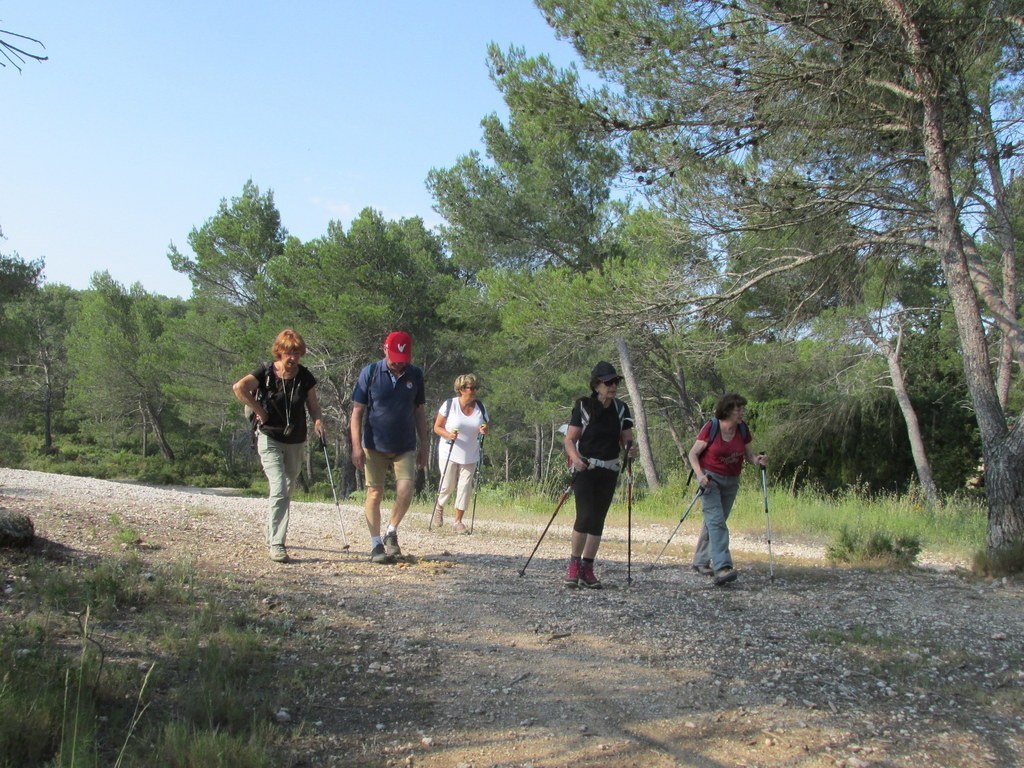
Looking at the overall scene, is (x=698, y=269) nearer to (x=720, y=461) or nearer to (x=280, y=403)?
(x=720, y=461)

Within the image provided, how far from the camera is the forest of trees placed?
8273 mm

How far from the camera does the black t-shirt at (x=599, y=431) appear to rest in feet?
20.1

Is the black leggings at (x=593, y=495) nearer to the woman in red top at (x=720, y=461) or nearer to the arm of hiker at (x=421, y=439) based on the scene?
the woman in red top at (x=720, y=461)

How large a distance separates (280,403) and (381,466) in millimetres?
965

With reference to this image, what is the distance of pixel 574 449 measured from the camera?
242 inches

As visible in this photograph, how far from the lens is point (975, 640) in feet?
16.9

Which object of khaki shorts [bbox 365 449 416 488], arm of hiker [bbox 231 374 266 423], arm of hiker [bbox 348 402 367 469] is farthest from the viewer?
khaki shorts [bbox 365 449 416 488]

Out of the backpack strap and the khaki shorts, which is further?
the khaki shorts

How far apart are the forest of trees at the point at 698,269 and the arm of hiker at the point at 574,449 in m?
3.98

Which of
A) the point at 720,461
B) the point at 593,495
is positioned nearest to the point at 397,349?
the point at 593,495

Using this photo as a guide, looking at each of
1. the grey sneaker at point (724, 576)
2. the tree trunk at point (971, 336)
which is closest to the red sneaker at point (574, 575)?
the grey sneaker at point (724, 576)

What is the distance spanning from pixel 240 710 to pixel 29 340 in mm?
26908

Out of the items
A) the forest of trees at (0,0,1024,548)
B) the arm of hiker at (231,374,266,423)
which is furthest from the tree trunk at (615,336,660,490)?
the arm of hiker at (231,374,266,423)

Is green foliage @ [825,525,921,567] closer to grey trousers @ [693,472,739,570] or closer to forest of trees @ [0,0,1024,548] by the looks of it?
forest of trees @ [0,0,1024,548]
